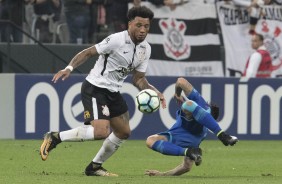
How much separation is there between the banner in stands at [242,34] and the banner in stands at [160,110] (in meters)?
1.16

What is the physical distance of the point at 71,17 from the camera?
19.7 metres

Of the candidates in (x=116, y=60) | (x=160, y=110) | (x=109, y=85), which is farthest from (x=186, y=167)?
(x=160, y=110)

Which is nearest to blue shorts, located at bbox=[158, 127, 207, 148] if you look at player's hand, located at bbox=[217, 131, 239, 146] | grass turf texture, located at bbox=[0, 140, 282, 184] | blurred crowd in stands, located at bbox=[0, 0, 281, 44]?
grass turf texture, located at bbox=[0, 140, 282, 184]

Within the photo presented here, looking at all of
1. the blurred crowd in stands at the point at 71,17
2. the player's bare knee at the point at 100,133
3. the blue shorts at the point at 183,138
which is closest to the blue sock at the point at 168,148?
the blue shorts at the point at 183,138

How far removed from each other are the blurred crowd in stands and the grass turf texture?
279 cm

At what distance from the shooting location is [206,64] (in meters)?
19.9

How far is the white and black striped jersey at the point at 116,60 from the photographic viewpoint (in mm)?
11727

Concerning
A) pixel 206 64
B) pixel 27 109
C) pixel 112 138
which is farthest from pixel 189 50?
pixel 112 138

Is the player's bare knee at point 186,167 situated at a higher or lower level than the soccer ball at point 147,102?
lower

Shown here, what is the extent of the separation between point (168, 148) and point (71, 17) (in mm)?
8718

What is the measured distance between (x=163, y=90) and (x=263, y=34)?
299 centimetres

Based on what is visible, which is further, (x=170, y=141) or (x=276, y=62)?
(x=276, y=62)

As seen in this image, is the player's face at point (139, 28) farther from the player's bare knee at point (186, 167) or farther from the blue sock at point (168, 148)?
the player's bare knee at point (186, 167)

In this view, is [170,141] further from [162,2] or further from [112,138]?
[162,2]
